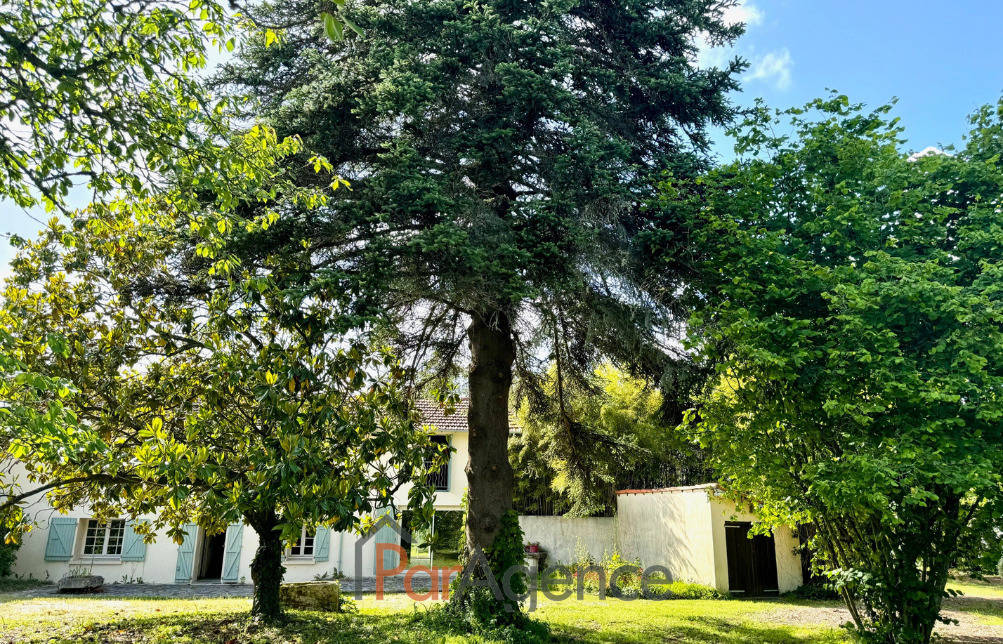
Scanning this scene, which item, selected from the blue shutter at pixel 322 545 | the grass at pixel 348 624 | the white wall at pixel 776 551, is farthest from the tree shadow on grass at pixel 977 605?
the blue shutter at pixel 322 545

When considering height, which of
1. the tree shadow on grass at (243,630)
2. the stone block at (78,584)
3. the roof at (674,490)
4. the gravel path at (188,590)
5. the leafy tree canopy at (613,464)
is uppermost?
the leafy tree canopy at (613,464)

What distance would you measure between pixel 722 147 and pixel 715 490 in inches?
332

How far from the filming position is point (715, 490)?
14.8 meters

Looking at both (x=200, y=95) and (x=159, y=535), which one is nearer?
(x=200, y=95)

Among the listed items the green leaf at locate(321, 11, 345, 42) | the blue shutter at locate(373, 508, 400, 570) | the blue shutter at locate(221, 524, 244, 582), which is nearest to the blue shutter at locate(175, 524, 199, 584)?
the blue shutter at locate(221, 524, 244, 582)

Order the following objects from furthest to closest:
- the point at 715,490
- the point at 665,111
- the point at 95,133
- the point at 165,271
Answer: the point at 715,490 < the point at 665,111 < the point at 165,271 < the point at 95,133

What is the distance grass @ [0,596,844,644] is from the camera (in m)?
8.30

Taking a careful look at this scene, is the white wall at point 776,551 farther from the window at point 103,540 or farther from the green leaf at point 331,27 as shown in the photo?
the window at point 103,540

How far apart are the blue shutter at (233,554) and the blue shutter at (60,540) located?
4267 mm

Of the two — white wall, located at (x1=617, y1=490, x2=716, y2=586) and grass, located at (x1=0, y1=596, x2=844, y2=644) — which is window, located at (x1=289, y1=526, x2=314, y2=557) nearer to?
grass, located at (x1=0, y1=596, x2=844, y2=644)

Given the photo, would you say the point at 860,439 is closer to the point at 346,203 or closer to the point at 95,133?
the point at 346,203

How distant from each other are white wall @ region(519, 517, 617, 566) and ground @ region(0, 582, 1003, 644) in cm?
540

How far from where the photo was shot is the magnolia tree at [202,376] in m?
6.59

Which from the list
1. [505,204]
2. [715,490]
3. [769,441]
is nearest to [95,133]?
[505,204]
